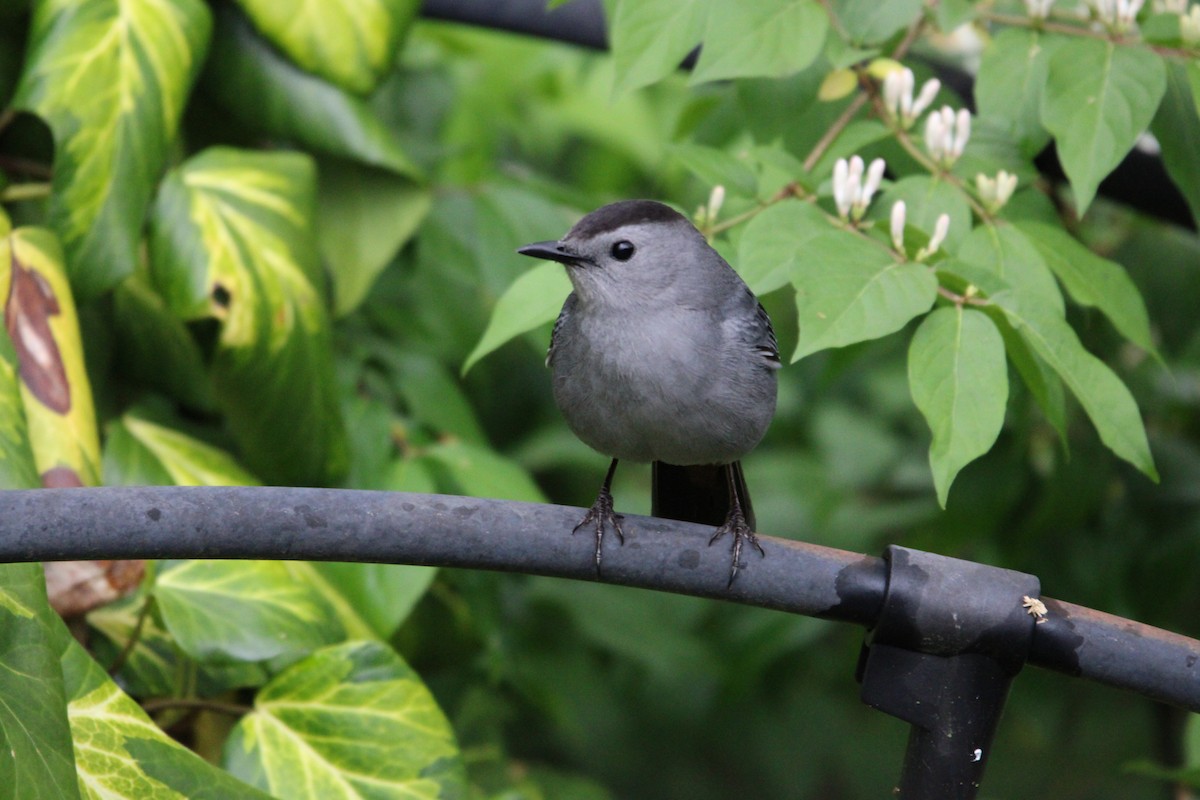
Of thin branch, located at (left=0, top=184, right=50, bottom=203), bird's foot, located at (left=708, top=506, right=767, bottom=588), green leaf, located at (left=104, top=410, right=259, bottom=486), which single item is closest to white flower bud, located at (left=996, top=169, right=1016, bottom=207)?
bird's foot, located at (left=708, top=506, right=767, bottom=588)

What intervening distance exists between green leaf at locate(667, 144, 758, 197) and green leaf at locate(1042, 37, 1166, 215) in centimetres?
56

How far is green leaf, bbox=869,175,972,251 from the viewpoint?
2355 mm

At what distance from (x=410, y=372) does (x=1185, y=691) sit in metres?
1.96

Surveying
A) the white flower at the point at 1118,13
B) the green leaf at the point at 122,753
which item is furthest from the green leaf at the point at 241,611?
the white flower at the point at 1118,13

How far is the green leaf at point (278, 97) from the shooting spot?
301cm

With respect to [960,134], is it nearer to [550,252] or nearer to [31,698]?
[550,252]

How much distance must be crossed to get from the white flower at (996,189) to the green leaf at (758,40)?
0.40m

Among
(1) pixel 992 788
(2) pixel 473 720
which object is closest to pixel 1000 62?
(2) pixel 473 720

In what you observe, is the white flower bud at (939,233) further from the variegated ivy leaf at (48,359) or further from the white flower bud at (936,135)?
the variegated ivy leaf at (48,359)

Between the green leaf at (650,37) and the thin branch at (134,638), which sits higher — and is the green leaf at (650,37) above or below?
above

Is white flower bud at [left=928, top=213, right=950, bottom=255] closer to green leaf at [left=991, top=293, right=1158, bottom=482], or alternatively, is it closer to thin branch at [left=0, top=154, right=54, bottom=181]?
green leaf at [left=991, top=293, right=1158, bottom=482]

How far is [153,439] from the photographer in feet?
8.81

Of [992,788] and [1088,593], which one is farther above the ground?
[1088,593]

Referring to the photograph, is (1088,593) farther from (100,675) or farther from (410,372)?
(100,675)
